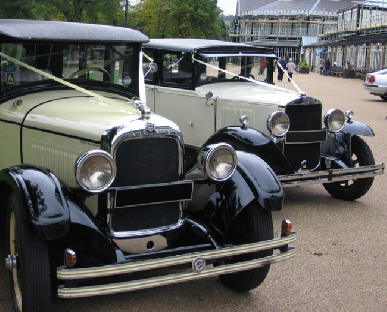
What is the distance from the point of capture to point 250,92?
7.47m

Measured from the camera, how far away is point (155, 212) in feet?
13.0

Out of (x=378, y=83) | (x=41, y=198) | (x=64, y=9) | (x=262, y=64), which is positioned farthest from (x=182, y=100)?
(x=64, y=9)

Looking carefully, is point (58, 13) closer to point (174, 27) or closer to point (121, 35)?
point (174, 27)

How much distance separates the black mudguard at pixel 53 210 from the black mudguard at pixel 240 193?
37.7 inches

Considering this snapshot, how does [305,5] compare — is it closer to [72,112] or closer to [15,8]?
[15,8]

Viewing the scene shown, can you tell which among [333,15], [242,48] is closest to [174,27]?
[242,48]

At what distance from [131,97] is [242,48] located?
3.34 m

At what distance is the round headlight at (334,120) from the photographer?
7.03 m

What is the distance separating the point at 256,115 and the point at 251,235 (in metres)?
3.17

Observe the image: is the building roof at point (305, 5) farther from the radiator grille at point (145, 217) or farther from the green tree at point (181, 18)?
the radiator grille at point (145, 217)

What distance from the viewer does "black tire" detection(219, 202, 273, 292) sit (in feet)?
13.3

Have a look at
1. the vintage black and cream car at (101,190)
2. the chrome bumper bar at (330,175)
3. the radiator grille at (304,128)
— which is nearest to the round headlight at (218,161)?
the vintage black and cream car at (101,190)

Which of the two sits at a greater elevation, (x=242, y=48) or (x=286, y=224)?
(x=242, y=48)

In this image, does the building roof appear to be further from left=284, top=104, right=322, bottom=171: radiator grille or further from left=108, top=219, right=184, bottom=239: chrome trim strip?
left=108, top=219, right=184, bottom=239: chrome trim strip
